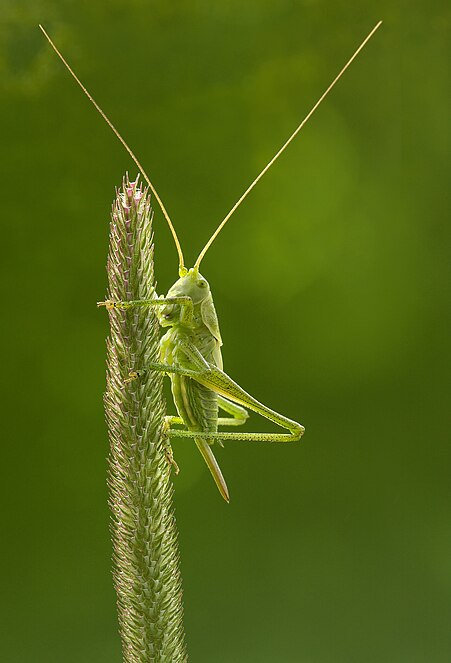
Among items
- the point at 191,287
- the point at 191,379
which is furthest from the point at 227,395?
the point at 191,287

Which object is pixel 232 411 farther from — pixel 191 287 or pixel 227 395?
pixel 191 287

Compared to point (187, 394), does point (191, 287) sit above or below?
above

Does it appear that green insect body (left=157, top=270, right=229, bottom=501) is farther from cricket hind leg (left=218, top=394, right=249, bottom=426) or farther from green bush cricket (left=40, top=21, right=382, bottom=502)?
cricket hind leg (left=218, top=394, right=249, bottom=426)

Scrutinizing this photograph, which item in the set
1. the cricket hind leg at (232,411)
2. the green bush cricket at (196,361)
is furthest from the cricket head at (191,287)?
the cricket hind leg at (232,411)

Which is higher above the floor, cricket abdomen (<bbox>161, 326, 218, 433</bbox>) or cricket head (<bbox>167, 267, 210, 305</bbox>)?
cricket head (<bbox>167, 267, 210, 305</bbox>)

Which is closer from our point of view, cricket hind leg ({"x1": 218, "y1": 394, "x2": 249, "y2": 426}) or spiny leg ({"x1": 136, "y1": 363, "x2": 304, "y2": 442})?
spiny leg ({"x1": 136, "y1": 363, "x2": 304, "y2": 442})

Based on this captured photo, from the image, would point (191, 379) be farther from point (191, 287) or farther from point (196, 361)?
point (191, 287)

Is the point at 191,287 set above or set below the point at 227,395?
above

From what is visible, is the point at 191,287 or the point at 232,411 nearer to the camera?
the point at 191,287

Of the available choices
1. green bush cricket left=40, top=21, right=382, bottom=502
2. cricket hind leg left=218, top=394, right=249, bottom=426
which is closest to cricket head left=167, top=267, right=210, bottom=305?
green bush cricket left=40, top=21, right=382, bottom=502

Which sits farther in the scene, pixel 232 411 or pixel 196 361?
pixel 232 411

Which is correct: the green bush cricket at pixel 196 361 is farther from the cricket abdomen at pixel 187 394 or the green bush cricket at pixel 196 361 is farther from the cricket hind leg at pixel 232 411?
the cricket hind leg at pixel 232 411
